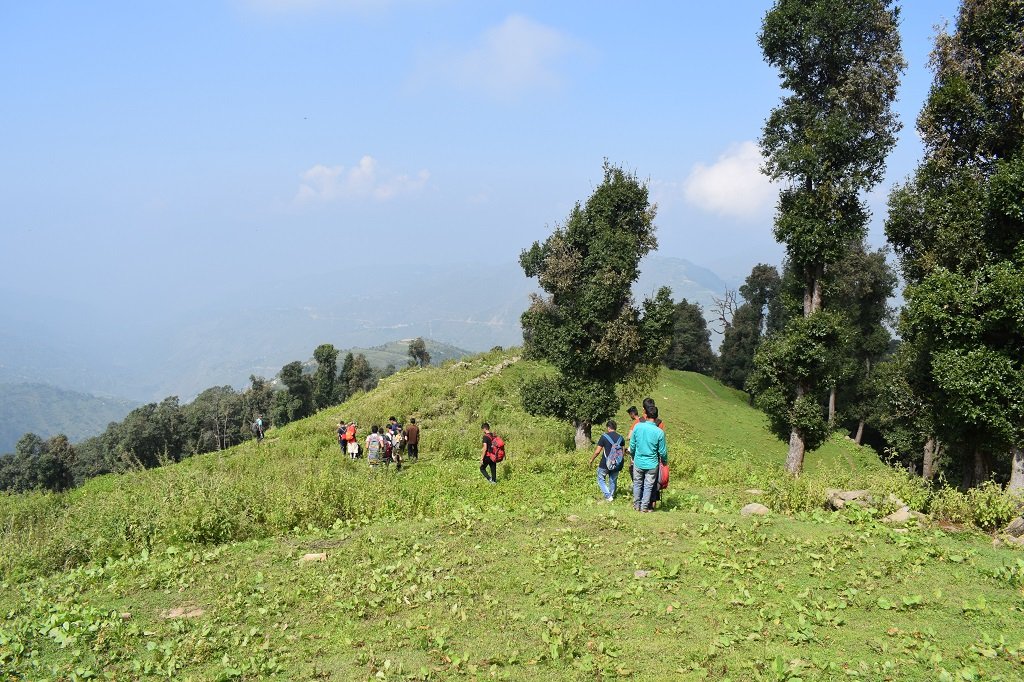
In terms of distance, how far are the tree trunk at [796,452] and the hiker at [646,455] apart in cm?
1226

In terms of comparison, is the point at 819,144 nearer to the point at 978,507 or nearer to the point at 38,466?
the point at 978,507

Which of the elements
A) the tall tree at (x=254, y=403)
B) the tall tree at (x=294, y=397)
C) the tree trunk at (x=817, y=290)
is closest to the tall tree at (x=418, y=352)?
the tall tree at (x=294, y=397)

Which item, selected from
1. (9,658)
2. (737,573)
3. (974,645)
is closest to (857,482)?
(737,573)

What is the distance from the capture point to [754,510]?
13602 mm

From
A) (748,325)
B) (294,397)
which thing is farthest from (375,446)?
(294,397)

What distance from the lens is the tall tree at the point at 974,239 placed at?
16547 millimetres

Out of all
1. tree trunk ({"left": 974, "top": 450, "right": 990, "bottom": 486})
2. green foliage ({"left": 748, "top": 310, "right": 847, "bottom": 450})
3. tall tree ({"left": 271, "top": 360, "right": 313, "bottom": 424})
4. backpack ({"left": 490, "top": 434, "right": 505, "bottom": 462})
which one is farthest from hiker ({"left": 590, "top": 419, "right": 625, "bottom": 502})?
tall tree ({"left": 271, "top": 360, "right": 313, "bottom": 424})

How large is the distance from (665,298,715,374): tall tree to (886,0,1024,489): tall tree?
69881 mm

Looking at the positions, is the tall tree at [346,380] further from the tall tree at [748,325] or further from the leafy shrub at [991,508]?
the leafy shrub at [991,508]

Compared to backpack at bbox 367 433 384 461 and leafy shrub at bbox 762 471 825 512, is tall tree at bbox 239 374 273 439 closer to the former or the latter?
backpack at bbox 367 433 384 461

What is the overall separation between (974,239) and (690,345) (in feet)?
246

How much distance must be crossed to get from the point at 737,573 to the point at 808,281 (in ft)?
52.8

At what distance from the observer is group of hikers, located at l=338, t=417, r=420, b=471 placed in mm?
25188

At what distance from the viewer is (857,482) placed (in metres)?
15.2
